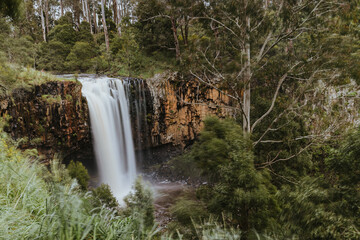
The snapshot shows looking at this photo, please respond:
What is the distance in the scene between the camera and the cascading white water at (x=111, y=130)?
474 inches

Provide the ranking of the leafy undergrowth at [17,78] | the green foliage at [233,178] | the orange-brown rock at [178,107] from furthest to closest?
the orange-brown rock at [178,107] → the leafy undergrowth at [17,78] → the green foliage at [233,178]

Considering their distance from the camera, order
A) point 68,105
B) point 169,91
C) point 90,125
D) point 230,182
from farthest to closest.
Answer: point 169,91
point 90,125
point 68,105
point 230,182

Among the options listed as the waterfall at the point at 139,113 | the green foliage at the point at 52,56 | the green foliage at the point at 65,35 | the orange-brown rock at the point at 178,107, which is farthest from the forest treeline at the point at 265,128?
the green foliage at the point at 65,35

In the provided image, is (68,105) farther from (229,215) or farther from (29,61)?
(229,215)

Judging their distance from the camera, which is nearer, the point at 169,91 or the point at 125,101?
the point at 125,101

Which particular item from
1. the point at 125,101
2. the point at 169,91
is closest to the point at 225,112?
the point at 169,91

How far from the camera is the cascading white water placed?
12.0 metres

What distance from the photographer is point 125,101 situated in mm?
13133

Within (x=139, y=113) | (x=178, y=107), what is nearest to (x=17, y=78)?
(x=139, y=113)

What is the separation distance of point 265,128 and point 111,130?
8.55 metres

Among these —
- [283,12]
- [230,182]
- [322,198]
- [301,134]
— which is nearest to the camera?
[322,198]

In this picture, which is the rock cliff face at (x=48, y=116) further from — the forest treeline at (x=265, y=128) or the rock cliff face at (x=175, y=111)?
the rock cliff face at (x=175, y=111)

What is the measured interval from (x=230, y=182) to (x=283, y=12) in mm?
6092

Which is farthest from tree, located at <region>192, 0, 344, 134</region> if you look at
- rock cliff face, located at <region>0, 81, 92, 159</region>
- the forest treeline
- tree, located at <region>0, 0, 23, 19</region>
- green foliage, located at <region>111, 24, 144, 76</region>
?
green foliage, located at <region>111, 24, 144, 76</region>
